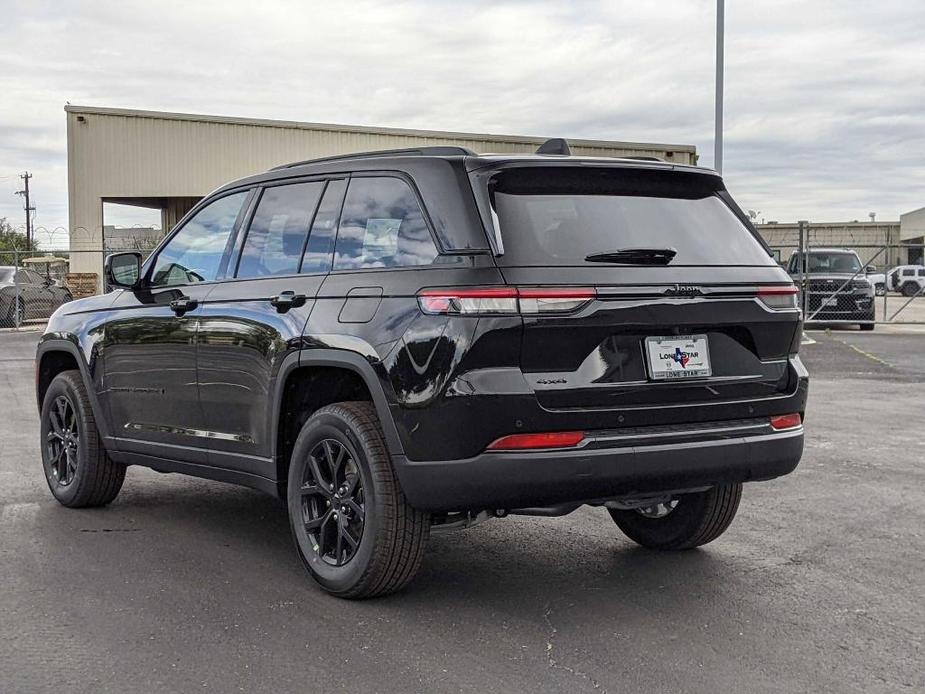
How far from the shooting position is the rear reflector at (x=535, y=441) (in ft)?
14.1

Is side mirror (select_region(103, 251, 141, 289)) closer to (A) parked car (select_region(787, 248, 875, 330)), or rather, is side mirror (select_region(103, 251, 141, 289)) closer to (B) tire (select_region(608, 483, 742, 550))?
(B) tire (select_region(608, 483, 742, 550))

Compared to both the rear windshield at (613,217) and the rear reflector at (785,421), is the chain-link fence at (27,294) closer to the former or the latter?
the rear windshield at (613,217)

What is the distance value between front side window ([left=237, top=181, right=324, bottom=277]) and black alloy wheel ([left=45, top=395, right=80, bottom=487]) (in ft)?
6.21

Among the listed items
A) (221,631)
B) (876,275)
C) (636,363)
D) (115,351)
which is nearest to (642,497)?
(636,363)

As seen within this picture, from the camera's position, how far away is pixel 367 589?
475 cm

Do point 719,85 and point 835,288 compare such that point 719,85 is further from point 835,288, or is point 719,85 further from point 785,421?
point 785,421

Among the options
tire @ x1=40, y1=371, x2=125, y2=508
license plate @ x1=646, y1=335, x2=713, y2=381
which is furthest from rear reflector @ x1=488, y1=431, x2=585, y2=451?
tire @ x1=40, y1=371, x2=125, y2=508

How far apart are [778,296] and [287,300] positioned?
6.80 feet

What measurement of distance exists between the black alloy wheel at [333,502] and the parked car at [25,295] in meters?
23.6

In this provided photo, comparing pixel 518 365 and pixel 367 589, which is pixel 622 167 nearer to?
pixel 518 365

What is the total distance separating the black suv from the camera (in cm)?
431

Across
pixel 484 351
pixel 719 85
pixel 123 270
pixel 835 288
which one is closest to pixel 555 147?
pixel 484 351

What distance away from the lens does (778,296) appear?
16.1 feet

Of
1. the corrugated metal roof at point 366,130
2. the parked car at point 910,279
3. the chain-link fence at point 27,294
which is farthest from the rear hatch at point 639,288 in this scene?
the parked car at point 910,279
